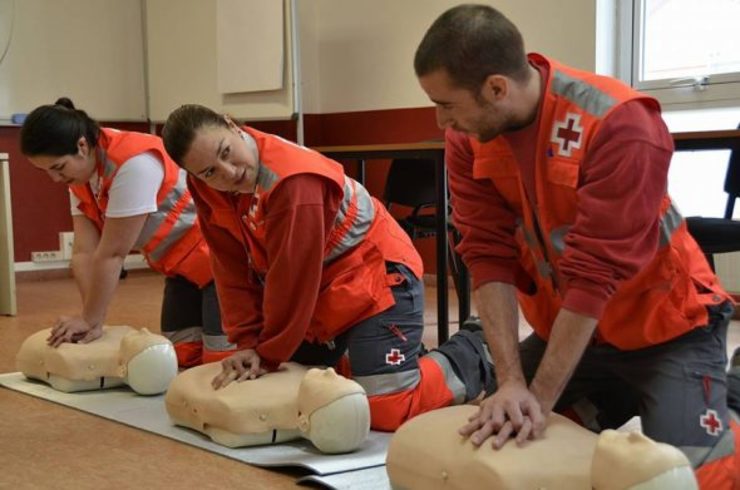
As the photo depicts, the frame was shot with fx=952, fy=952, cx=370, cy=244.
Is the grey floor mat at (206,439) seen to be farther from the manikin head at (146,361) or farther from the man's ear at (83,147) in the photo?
the man's ear at (83,147)

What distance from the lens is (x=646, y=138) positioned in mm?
1332

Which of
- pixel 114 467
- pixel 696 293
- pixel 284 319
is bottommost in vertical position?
pixel 114 467

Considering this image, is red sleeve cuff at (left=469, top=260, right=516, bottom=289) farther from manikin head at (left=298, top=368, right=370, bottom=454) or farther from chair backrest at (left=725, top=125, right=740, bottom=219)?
chair backrest at (left=725, top=125, right=740, bottom=219)

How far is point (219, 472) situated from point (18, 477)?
384 millimetres

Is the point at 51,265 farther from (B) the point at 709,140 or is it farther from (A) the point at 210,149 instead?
(B) the point at 709,140

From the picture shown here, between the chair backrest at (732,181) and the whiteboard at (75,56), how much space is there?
3368 millimetres

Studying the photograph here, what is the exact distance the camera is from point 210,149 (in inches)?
75.4

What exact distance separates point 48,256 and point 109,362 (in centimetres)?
293

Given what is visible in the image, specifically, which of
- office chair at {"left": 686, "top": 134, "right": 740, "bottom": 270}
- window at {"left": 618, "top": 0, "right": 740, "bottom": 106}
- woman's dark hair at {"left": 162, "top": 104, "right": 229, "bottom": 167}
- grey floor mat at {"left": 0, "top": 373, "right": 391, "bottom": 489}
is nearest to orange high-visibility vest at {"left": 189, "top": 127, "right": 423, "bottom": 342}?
woman's dark hair at {"left": 162, "top": 104, "right": 229, "bottom": 167}

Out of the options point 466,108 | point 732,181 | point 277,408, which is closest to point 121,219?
point 277,408

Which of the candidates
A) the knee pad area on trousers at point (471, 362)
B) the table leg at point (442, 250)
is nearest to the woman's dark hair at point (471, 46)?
the knee pad area on trousers at point (471, 362)

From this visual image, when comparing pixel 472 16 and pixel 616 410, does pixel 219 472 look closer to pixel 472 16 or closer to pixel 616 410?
pixel 616 410

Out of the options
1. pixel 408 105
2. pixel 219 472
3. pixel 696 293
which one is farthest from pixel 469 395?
pixel 408 105

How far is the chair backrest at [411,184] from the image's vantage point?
12.8 ft
